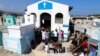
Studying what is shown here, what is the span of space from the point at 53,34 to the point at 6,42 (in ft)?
16.5

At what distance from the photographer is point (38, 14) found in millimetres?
20719

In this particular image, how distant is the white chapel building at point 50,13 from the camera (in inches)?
781

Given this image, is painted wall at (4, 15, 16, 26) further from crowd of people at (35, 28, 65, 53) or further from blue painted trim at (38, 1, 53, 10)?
crowd of people at (35, 28, 65, 53)

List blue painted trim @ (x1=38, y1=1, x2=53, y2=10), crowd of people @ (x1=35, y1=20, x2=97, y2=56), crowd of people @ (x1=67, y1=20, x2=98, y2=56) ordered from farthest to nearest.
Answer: blue painted trim @ (x1=38, y1=1, x2=53, y2=10)
crowd of people @ (x1=35, y1=20, x2=97, y2=56)
crowd of people @ (x1=67, y1=20, x2=98, y2=56)

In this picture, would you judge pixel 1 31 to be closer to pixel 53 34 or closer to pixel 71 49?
pixel 53 34

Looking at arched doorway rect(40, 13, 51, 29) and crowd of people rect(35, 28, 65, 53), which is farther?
arched doorway rect(40, 13, 51, 29)

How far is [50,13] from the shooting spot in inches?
802

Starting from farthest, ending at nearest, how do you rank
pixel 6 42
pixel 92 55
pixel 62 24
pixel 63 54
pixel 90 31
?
pixel 62 24
pixel 90 31
pixel 6 42
pixel 63 54
pixel 92 55

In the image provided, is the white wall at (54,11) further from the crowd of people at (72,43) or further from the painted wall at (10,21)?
the painted wall at (10,21)

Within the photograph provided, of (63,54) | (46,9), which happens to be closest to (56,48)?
(63,54)

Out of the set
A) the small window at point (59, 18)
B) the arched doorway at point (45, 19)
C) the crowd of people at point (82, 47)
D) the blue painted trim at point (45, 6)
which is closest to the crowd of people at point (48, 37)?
the crowd of people at point (82, 47)

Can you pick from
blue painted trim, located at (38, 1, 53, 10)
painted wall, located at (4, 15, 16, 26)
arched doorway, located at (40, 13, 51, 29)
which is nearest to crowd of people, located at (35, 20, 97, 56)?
arched doorway, located at (40, 13, 51, 29)

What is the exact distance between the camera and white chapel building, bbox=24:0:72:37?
19844mm

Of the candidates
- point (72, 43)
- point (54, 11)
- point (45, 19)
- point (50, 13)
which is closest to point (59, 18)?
point (54, 11)
